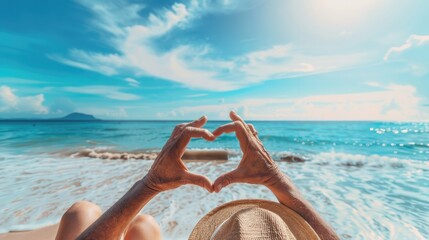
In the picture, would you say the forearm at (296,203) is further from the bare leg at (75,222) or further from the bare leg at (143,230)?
the bare leg at (75,222)

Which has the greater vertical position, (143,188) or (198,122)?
(198,122)

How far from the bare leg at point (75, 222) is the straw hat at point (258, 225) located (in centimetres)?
95

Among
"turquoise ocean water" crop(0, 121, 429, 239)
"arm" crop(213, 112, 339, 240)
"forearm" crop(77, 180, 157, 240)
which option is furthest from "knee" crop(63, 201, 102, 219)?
"turquoise ocean water" crop(0, 121, 429, 239)

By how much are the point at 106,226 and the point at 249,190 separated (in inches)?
190

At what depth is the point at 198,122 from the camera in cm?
145

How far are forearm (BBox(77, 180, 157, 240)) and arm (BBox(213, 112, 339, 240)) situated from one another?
0.44 m

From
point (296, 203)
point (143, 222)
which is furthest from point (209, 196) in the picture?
point (296, 203)

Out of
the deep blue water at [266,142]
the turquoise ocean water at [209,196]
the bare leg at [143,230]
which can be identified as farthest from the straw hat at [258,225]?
the deep blue water at [266,142]

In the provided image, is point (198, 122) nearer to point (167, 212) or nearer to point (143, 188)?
point (143, 188)

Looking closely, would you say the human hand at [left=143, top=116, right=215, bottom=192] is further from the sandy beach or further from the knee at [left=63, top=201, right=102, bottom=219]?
the sandy beach

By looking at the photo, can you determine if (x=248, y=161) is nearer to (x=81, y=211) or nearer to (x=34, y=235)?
(x=81, y=211)

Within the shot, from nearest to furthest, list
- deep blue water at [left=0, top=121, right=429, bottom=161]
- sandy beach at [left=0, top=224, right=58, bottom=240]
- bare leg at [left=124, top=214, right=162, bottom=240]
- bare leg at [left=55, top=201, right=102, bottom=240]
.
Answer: bare leg at [left=55, top=201, right=102, bottom=240] < bare leg at [left=124, top=214, right=162, bottom=240] < sandy beach at [left=0, top=224, right=58, bottom=240] < deep blue water at [left=0, top=121, right=429, bottom=161]

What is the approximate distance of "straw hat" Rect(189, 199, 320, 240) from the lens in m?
1.07

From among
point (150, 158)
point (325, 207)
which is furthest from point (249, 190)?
point (150, 158)
